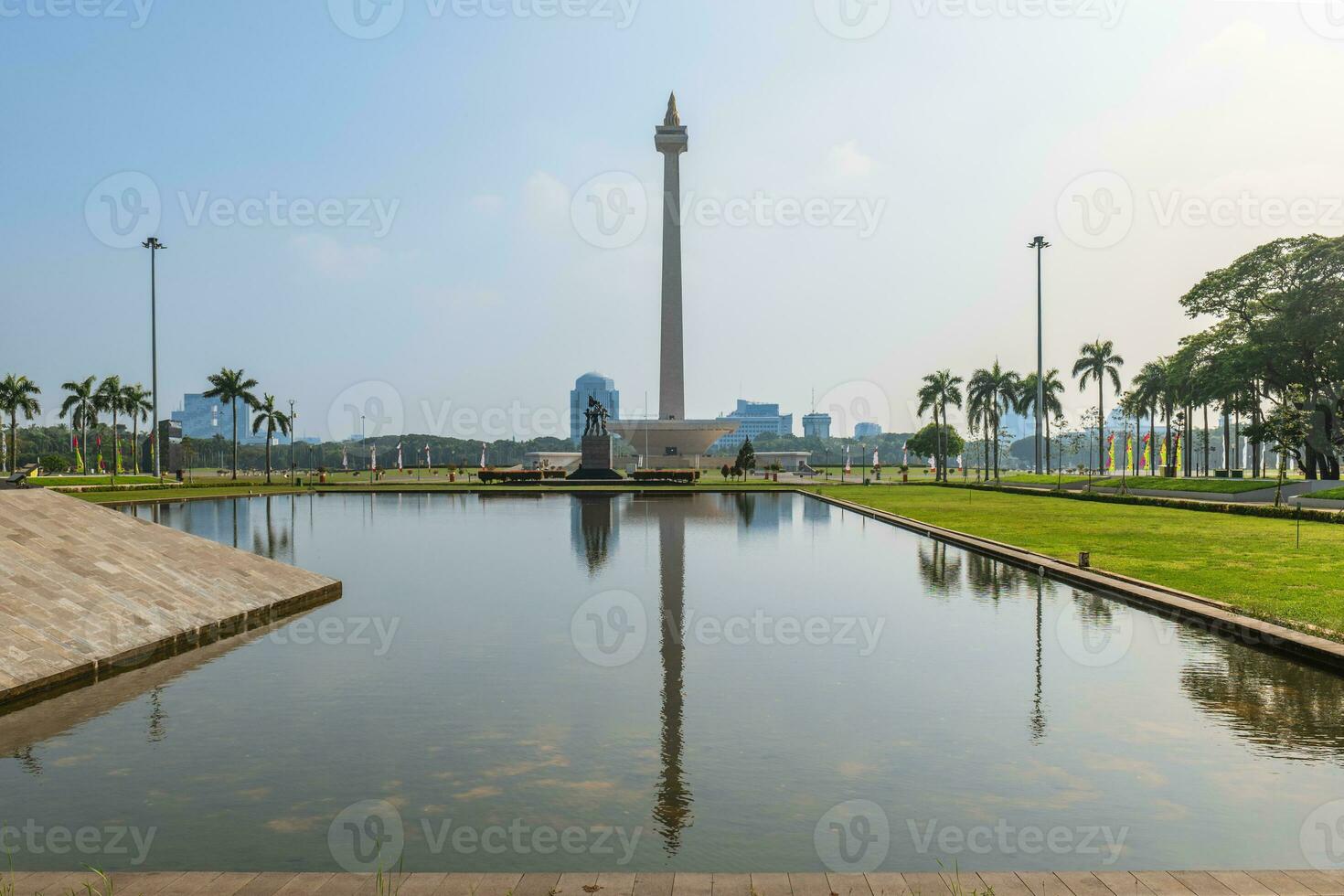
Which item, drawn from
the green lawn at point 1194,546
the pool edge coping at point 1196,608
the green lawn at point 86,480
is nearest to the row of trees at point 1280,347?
the green lawn at point 1194,546

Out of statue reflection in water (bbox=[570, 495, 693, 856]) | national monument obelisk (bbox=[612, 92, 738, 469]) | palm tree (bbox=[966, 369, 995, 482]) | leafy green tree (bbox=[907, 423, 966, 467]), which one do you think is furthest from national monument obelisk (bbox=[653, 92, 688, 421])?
statue reflection in water (bbox=[570, 495, 693, 856])

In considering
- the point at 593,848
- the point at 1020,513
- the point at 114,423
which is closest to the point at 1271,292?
the point at 1020,513

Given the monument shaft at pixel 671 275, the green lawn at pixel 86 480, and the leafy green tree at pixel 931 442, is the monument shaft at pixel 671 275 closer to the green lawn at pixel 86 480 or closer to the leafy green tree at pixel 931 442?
the leafy green tree at pixel 931 442

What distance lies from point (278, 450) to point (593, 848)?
190955 millimetres

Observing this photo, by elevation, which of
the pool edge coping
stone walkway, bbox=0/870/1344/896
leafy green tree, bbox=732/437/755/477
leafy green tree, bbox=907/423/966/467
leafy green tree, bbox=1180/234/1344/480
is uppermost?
leafy green tree, bbox=1180/234/1344/480

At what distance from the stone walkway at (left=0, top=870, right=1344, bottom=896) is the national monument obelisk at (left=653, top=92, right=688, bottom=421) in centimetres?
8476

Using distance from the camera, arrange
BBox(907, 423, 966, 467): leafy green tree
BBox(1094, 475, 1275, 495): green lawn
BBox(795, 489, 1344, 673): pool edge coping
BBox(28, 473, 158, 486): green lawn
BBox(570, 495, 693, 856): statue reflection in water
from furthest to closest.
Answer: BBox(907, 423, 966, 467): leafy green tree → BBox(28, 473, 158, 486): green lawn → BBox(1094, 475, 1275, 495): green lawn → BBox(795, 489, 1344, 673): pool edge coping → BBox(570, 495, 693, 856): statue reflection in water

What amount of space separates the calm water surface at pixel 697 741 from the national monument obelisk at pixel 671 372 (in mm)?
74266

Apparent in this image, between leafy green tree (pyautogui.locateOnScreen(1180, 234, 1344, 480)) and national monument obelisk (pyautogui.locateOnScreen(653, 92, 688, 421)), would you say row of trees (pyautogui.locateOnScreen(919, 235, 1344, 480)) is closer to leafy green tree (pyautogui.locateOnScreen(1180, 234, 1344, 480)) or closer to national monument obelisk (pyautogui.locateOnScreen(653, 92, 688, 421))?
leafy green tree (pyautogui.locateOnScreen(1180, 234, 1344, 480))

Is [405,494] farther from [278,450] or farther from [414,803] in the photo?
[278,450]

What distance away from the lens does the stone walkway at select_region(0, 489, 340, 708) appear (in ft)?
35.5

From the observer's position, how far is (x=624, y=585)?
1780 centimetres

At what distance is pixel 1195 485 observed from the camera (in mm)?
50906

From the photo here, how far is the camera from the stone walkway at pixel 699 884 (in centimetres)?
512
